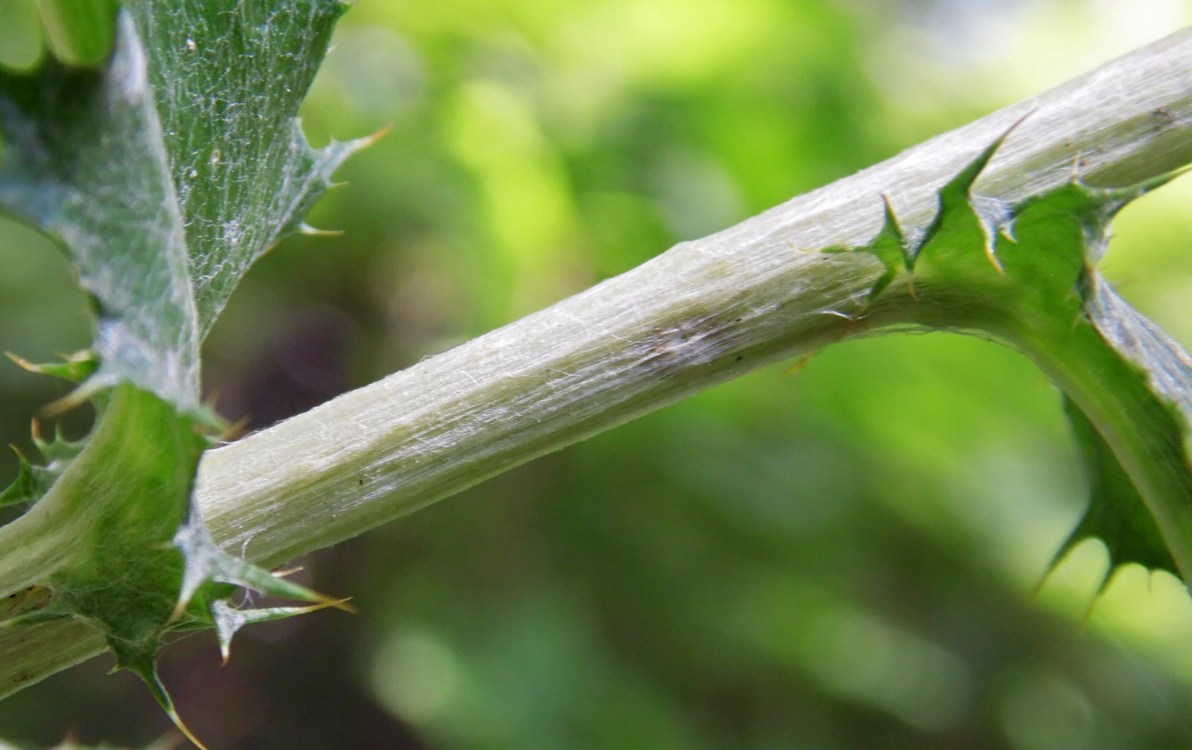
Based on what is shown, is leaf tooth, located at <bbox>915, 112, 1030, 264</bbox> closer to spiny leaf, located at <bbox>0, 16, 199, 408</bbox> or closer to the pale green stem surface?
the pale green stem surface

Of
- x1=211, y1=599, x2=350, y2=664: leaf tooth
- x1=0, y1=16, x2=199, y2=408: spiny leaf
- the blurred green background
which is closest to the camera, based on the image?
x1=0, y1=16, x2=199, y2=408: spiny leaf

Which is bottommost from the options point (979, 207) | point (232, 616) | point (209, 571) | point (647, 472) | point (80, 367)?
point (647, 472)

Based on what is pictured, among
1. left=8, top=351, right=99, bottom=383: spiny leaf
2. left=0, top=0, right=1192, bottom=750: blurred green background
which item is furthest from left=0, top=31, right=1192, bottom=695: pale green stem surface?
left=0, top=0, right=1192, bottom=750: blurred green background

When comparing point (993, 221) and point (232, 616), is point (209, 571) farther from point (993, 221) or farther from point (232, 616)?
point (993, 221)

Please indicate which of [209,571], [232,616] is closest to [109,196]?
[209,571]

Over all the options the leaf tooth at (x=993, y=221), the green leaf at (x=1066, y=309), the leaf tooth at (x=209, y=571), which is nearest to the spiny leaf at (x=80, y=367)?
the leaf tooth at (x=209, y=571)

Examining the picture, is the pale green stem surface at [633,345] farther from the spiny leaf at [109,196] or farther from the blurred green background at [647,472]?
the blurred green background at [647,472]
